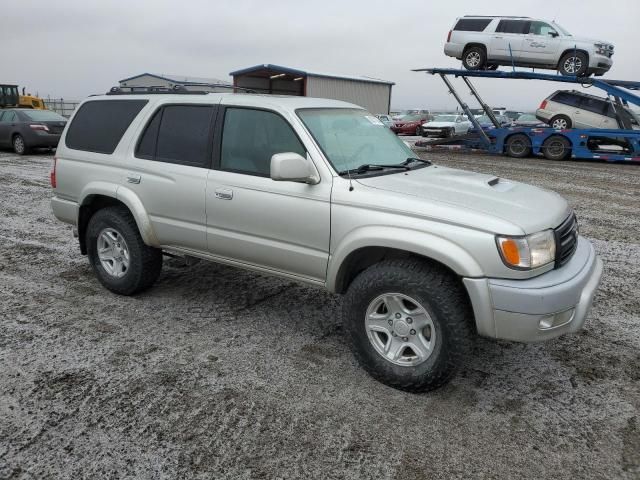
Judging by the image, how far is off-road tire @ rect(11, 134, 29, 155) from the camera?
15468 millimetres

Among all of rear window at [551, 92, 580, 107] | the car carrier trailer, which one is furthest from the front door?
rear window at [551, 92, 580, 107]

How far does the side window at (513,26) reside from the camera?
16875 mm

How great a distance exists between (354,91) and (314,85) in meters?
5.89

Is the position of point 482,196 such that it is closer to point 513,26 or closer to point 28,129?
point 28,129

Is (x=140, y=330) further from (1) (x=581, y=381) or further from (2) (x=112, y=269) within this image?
(1) (x=581, y=381)

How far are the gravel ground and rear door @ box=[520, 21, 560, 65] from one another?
13.6 m

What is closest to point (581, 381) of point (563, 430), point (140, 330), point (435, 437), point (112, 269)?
point (563, 430)

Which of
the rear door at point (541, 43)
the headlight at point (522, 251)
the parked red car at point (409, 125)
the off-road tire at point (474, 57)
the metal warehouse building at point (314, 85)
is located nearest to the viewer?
the headlight at point (522, 251)

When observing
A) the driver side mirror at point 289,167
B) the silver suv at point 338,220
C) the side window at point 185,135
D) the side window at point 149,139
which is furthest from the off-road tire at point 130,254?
the driver side mirror at point 289,167

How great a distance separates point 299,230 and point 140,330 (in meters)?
1.55

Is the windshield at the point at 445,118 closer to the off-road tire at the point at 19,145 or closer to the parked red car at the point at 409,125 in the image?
the parked red car at the point at 409,125

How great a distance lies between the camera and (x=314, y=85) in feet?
127

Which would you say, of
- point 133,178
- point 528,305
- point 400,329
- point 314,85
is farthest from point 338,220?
point 314,85

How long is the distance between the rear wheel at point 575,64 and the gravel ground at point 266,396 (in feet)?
43.9
